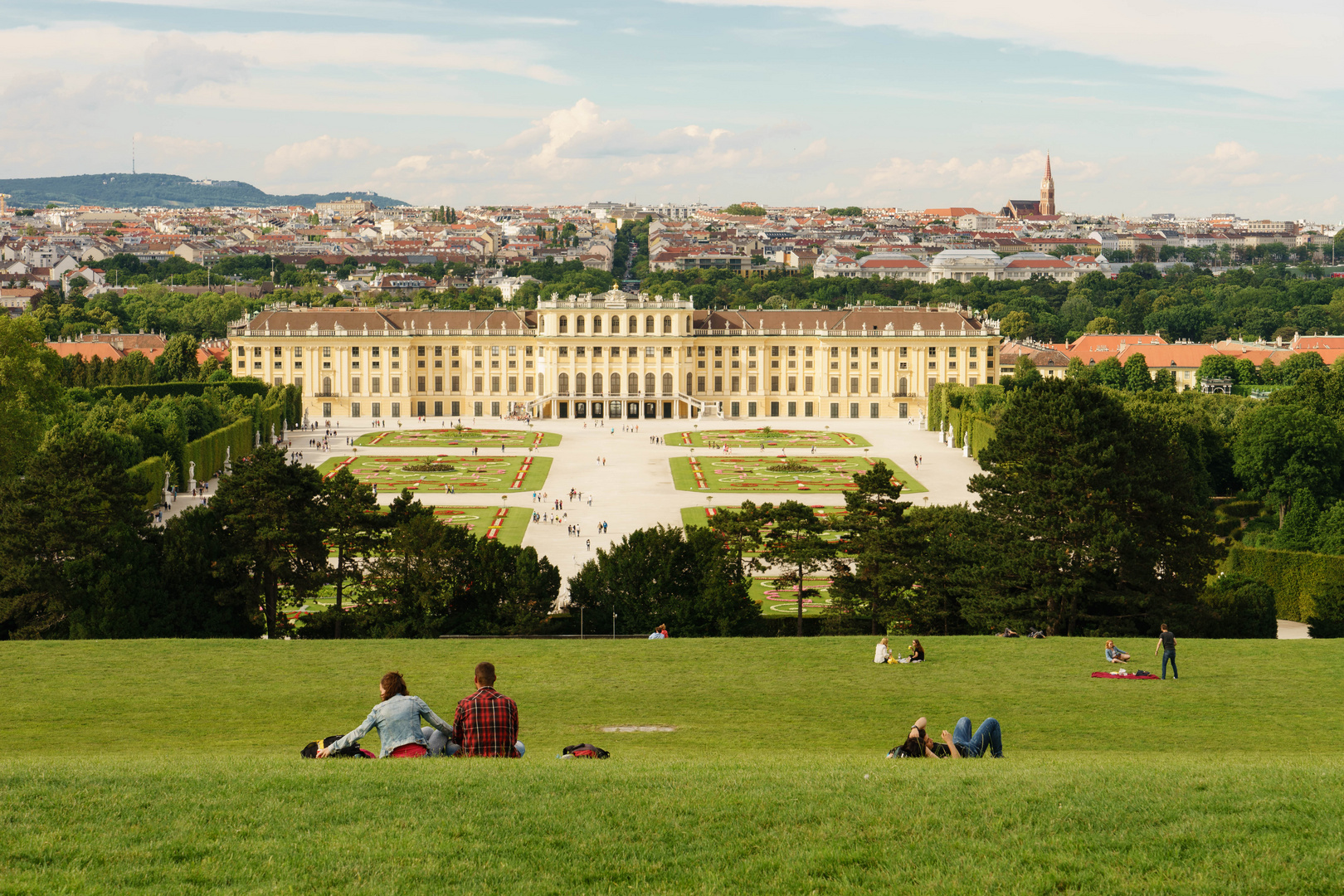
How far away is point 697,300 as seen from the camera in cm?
16212

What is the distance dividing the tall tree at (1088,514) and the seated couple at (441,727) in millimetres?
18730

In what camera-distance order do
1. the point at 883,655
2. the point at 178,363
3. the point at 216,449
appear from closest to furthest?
1. the point at 883,655
2. the point at 216,449
3. the point at 178,363

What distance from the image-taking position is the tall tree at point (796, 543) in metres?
34.8

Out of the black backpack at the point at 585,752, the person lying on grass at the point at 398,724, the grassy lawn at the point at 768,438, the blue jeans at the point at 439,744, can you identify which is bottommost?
the grassy lawn at the point at 768,438

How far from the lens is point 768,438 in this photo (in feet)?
295

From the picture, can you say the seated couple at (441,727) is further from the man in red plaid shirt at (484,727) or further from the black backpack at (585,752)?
the black backpack at (585,752)

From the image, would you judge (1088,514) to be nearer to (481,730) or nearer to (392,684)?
(481,730)

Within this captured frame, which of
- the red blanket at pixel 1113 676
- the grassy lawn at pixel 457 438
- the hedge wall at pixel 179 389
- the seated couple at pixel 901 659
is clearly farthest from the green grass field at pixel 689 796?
the hedge wall at pixel 179 389

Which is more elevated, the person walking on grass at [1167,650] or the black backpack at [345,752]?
the black backpack at [345,752]

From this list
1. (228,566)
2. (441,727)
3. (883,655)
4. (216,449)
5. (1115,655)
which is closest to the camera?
(441,727)

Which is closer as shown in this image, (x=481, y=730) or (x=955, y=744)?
(x=481, y=730)

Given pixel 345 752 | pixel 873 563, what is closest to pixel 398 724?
pixel 345 752

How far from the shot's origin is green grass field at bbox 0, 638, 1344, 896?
29.6 feet

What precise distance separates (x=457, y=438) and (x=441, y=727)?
7694 cm
